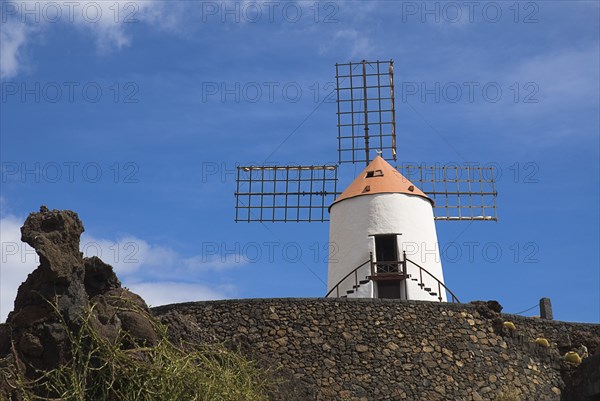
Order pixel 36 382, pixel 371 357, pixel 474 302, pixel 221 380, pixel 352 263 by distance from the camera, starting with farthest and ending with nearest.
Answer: pixel 352 263
pixel 474 302
pixel 371 357
pixel 221 380
pixel 36 382

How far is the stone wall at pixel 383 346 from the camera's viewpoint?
19766mm

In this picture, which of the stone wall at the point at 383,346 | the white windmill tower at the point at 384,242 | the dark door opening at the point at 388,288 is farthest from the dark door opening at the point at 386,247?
the stone wall at the point at 383,346

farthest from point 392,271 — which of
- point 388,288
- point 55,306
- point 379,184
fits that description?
point 55,306

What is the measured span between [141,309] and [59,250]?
1538mm

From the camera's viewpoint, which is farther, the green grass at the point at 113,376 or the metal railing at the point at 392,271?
the metal railing at the point at 392,271

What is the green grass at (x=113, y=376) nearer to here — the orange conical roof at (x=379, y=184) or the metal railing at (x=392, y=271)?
the metal railing at (x=392, y=271)

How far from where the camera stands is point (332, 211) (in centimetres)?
2627

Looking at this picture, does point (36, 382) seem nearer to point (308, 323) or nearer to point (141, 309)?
point (141, 309)

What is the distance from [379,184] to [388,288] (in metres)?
2.75

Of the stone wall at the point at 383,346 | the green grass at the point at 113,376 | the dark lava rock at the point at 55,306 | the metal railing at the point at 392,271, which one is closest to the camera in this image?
the green grass at the point at 113,376

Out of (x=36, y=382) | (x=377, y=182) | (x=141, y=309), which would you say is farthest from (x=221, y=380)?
(x=377, y=182)

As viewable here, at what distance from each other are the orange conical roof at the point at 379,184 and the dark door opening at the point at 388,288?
2314mm

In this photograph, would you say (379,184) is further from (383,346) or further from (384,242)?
(383,346)

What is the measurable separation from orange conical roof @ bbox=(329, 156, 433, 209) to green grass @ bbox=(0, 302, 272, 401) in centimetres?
1216
